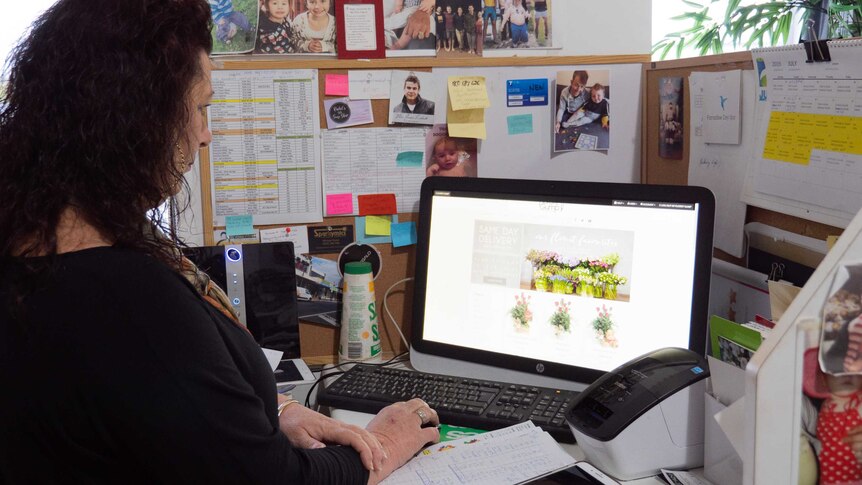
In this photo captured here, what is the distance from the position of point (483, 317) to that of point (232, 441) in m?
0.69

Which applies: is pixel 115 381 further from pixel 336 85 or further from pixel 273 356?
pixel 336 85

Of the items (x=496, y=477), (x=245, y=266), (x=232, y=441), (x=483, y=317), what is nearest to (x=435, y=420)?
(x=496, y=477)

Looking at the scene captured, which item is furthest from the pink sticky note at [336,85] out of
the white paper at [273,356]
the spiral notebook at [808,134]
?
the spiral notebook at [808,134]

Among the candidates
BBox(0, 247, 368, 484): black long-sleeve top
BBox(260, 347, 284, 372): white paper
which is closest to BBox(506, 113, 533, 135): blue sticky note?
BBox(260, 347, 284, 372): white paper

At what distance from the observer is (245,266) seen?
1.56 m

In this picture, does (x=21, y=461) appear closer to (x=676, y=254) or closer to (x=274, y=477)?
(x=274, y=477)

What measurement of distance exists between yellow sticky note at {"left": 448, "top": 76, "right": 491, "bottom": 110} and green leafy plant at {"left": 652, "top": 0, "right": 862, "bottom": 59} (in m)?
1.48

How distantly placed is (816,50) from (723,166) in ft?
1.03

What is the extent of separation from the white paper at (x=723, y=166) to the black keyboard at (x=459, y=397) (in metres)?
0.39

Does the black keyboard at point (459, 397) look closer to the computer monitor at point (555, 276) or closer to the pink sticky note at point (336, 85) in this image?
the computer monitor at point (555, 276)

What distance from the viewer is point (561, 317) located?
4.47 feet

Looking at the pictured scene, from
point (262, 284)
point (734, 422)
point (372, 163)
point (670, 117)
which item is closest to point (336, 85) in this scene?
point (372, 163)

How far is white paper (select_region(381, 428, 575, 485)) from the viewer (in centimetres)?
104

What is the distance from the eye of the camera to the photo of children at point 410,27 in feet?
5.18
